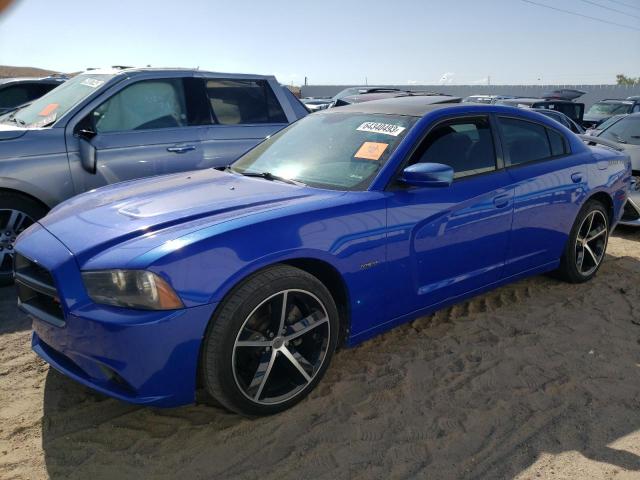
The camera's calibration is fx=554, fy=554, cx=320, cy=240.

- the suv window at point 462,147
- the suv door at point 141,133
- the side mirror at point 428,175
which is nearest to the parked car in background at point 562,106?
the suv door at point 141,133

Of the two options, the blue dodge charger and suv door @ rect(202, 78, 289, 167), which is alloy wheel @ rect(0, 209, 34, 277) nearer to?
the blue dodge charger

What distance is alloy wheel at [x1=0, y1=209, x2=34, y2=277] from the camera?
4.55 m

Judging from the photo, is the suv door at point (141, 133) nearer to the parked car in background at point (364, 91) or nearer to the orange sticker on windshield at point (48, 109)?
the orange sticker on windshield at point (48, 109)

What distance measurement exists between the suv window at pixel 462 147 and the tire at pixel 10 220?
10.8ft

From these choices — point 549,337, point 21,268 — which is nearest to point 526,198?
point 549,337

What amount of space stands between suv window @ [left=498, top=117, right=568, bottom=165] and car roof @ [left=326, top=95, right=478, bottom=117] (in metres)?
0.29

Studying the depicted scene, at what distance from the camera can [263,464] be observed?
8.15ft

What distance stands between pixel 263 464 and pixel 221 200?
1.37 m

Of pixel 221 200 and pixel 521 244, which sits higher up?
A: pixel 221 200

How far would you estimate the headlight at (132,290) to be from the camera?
2389mm

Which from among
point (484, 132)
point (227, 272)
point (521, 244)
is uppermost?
point (484, 132)

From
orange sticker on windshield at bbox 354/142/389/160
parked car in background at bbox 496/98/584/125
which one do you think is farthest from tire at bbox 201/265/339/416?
parked car in background at bbox 496/98/584/125

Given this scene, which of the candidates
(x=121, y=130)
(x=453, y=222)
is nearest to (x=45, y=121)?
(x=121, y=130)

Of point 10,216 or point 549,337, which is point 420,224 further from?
point 10,216
